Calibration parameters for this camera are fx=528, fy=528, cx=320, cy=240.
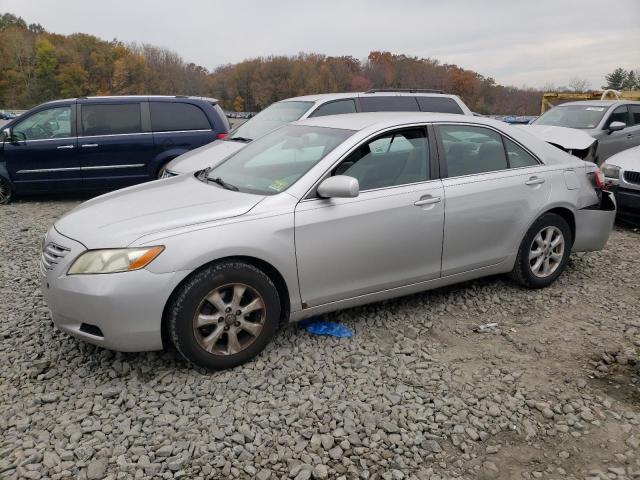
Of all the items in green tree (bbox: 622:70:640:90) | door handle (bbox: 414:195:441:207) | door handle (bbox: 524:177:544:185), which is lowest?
door handle (bbox: 414:195:441:207)

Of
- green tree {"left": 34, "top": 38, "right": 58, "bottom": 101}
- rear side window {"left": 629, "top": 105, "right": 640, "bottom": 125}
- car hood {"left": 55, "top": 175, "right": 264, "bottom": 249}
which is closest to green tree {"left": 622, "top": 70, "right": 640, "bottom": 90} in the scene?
rear side window {"left": 629, "top": 105, "right": 640, "bottom": 125}

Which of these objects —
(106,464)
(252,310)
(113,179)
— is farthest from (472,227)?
(113,179)

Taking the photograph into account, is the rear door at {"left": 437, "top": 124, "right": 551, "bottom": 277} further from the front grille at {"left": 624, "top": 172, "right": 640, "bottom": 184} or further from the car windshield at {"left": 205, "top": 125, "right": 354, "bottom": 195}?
the front grille at {"left": 624, "top": 172, "right": 640, "bottom": 184}

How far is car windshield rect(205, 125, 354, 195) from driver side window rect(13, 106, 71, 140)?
5264 millimetres

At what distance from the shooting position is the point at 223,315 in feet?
10.7

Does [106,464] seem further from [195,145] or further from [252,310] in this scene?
[195,145]

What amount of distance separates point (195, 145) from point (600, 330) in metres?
6.75

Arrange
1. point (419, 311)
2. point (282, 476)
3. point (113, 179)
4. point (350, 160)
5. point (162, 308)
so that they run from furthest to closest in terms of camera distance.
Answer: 1. point (113, 179)
2. point (419, 311)
3. point (350, 160)
4. point (162, 308)
5. point (282, 476)

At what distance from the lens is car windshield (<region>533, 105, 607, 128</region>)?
1042 cm

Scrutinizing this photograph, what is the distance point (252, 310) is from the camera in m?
3.35

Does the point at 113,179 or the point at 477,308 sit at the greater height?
the point at 113,179

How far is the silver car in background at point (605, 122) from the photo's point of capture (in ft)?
33.5

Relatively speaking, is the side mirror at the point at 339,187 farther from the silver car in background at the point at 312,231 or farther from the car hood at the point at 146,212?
the car hood at the point at 146,212

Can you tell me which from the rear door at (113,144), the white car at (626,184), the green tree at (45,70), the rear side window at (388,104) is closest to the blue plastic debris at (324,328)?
the rear side window at (388,104)
